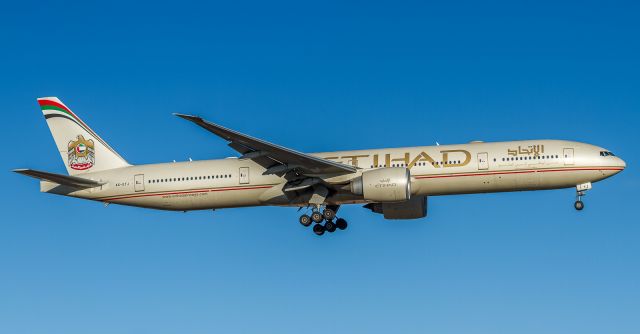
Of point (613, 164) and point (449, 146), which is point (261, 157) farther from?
point (613, 164)

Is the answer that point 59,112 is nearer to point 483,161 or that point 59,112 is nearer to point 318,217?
point 318,217

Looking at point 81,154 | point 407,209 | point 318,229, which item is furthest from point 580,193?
point 81,154

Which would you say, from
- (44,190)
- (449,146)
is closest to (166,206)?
(44,190)

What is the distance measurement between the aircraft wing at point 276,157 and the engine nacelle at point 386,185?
53.7 inches

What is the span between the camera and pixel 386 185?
143ft

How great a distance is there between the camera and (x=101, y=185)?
49.5 m

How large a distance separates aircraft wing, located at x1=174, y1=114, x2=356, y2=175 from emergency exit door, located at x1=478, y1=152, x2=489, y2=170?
5.78 meters

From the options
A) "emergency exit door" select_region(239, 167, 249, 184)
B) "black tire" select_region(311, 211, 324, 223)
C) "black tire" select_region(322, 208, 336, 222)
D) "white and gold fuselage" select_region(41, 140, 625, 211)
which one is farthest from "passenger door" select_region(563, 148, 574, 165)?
"emergency exit door" select_region(239, 167, 249, 184)

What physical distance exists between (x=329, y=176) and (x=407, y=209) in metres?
5.69

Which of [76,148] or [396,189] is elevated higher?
[76,148]

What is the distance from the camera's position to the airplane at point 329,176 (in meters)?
44.2

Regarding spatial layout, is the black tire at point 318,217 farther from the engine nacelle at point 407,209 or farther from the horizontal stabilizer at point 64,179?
the horizontal stabilizer at point 64,179

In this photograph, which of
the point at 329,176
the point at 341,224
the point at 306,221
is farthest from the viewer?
the point at 341,224

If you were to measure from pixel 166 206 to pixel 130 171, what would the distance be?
9.01ft
